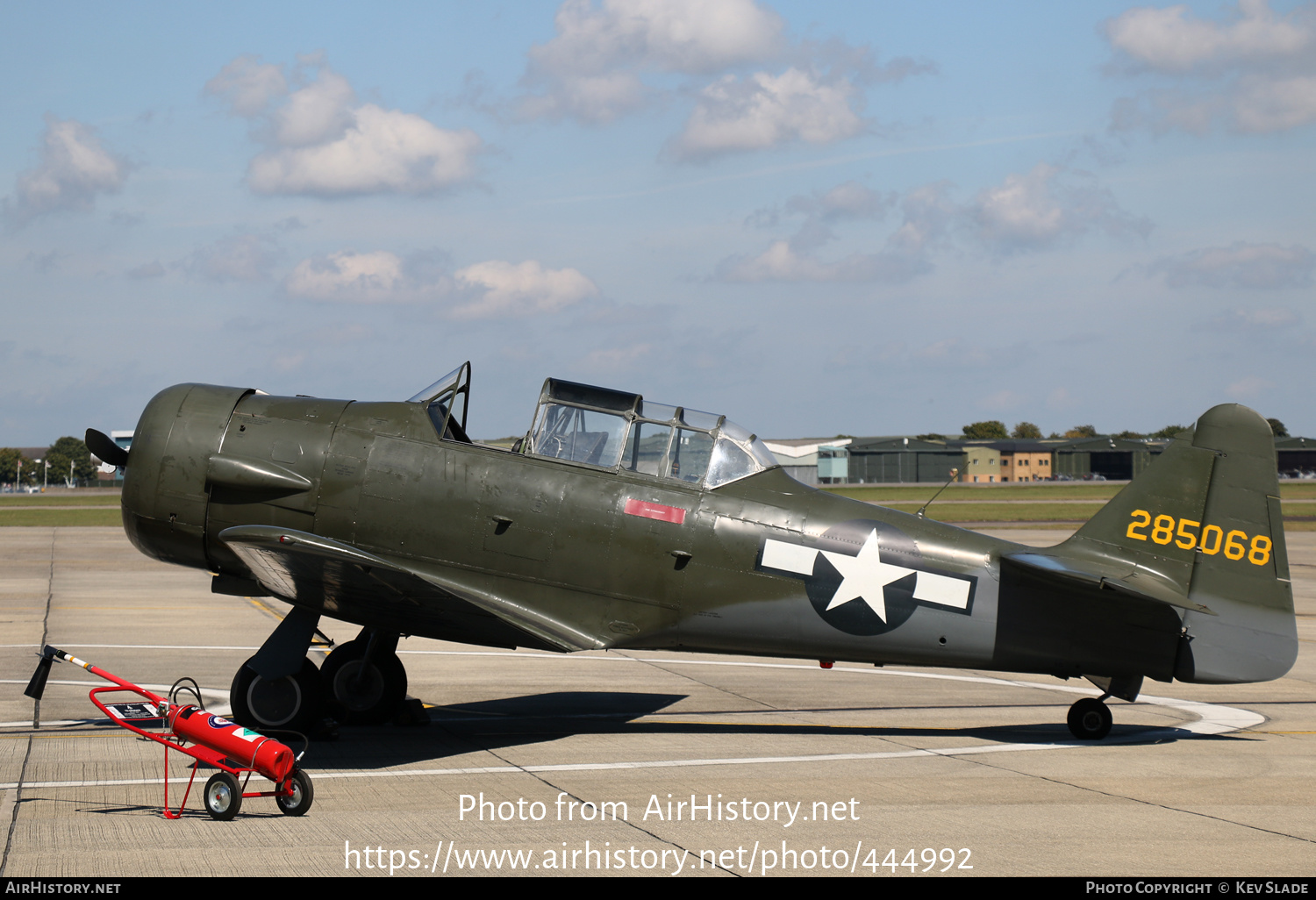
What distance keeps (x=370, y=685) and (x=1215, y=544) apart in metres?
7.06

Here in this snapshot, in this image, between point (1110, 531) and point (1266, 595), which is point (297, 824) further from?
point (1266, 595)

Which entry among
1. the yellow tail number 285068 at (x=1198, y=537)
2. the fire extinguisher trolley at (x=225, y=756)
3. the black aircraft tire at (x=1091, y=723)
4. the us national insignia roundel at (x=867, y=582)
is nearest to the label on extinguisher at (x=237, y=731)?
the fire extinguisher trolley at (x=225, y=756)

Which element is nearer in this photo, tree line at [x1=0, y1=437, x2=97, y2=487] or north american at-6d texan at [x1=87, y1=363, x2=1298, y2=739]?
north american at-6d texan at [x1=87, y1=363, x2=1298, y2=739]

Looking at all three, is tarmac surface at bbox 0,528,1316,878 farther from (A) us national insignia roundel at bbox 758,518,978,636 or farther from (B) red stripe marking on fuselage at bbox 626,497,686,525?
(B) red stripe marking on fuselage at bbox 626,497,686,525

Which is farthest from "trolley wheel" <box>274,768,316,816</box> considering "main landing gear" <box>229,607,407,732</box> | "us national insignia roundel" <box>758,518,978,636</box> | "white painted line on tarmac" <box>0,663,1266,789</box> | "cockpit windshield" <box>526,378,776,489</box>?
"us national insignia roundel" <box>758,518,978,636</box>

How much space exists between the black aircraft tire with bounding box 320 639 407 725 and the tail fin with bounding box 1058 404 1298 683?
5737mm

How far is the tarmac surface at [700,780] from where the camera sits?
571 cm

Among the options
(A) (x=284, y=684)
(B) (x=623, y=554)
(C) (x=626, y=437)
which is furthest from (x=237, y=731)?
(C) (x=626, y=437)

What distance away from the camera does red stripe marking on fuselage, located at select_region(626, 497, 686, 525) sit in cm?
865

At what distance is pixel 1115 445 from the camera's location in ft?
389

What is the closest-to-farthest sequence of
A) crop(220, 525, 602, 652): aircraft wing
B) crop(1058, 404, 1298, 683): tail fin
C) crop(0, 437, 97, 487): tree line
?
crop(220, 525, 602, 652): aircraft wing, crop(1058, 404, 1298, 683): tail fin, crop(0, 437, 97, 487): tree line

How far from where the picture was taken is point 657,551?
340 inches

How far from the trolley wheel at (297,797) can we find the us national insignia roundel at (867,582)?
384cm

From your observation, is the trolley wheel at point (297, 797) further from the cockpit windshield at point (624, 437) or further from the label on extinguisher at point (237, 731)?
the cockpit windshield at point (624, 437)
